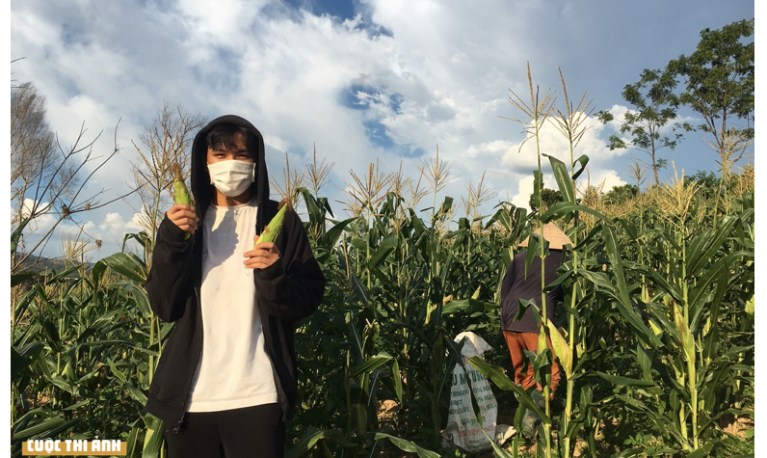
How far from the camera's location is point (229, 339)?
1.67m

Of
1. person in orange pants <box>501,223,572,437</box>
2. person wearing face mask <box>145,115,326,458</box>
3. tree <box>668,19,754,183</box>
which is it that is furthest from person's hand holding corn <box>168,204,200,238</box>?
tree <box>668,19,754,183</box>

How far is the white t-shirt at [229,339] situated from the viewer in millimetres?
1635

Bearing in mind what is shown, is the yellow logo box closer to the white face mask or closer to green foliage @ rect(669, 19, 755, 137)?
the white face mask

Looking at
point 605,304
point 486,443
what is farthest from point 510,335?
point 605,304

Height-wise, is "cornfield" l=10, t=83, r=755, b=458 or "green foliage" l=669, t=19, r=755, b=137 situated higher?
"green foliage" l=669, t=19, r=755, b=137

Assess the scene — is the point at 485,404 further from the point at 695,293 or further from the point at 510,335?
the point at 695,293

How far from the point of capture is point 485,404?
3.65 metres

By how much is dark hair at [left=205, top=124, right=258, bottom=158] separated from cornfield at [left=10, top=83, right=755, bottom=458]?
2.25 feet

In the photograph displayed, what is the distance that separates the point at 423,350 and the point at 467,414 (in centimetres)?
63

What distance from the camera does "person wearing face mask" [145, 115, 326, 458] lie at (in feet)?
5.24

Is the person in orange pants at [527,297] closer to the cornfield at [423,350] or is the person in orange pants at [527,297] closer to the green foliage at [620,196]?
the cornfield at [423,350]

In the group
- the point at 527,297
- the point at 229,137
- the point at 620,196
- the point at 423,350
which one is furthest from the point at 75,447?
the point at 620,196

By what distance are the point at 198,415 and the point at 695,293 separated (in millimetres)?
2790

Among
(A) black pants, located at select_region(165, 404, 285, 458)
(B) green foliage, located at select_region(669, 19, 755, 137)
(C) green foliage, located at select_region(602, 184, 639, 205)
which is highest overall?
(B) green foliage, located at select_region(669, 19, 755, 137)
